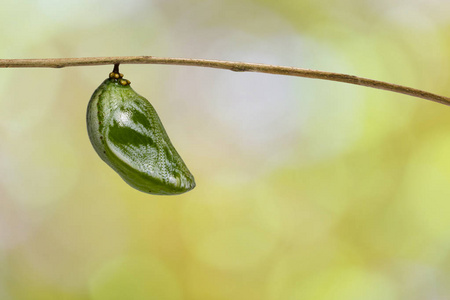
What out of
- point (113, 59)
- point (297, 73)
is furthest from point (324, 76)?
point (113, 59)

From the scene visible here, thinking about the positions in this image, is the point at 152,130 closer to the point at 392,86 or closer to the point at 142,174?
the point at 142,174

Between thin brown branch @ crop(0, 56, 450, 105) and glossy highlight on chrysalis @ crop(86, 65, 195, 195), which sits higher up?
thin brown branch @ crop(0, 56, 450, 105)

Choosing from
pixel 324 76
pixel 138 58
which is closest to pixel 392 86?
pixel 324 76

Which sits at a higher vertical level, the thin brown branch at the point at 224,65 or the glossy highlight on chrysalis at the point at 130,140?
the thin brown branch at the point at 224,65

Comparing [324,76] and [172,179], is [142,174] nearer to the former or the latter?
[172,179]

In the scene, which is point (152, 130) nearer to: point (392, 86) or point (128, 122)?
point (128, 122)
